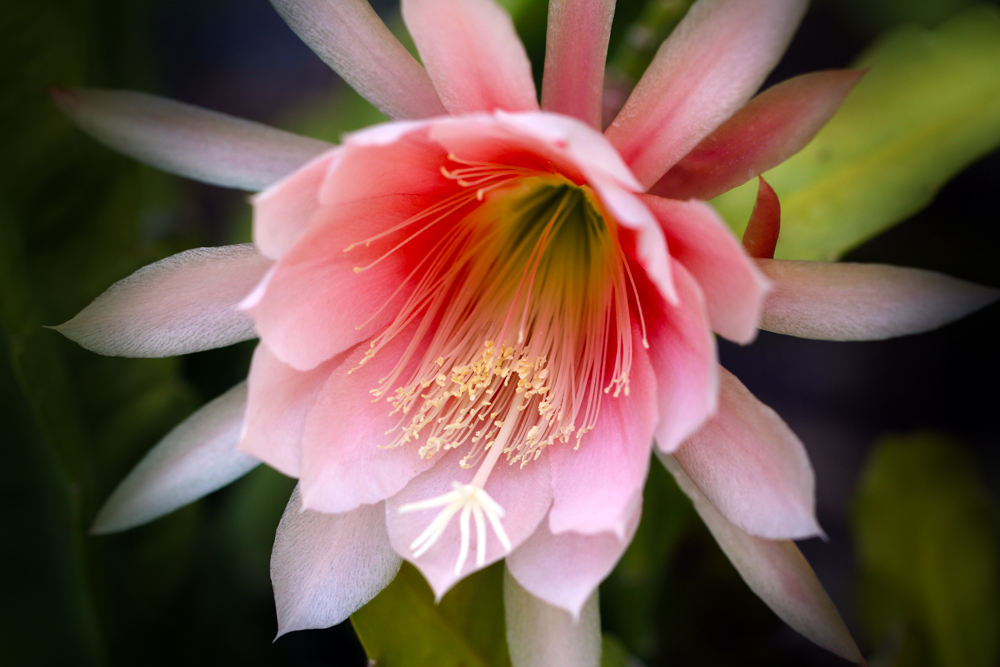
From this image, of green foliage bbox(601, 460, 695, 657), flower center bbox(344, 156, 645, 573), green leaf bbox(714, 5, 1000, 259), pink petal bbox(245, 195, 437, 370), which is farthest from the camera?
green foliage bbox(601, 460, 695, 657)

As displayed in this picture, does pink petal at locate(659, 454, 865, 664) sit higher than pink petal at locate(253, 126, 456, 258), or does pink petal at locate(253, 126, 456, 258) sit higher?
pink petal at locate(253, 126, 456, 258)

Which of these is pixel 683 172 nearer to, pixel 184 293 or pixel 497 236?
pixel 497 236

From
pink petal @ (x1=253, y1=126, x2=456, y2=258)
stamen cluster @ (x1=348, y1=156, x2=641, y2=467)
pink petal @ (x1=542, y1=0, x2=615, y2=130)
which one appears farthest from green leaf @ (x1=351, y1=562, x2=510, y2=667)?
pink petal @ (x1=542, y1=0, x2=615, y2=130)

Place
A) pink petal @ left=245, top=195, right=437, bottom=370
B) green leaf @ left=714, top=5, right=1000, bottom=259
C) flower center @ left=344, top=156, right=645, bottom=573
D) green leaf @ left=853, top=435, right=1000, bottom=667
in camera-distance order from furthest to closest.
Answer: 1. green leaf @ left=853, top=435, right=1000, bottom=667
2. green leaf @ left=714, top=5, right=1000, bottom=259
3. flower center @ left=344, top=156, right=645, bottom=573
4. pink petal @ left=245, top=195, right=437, bottom=370

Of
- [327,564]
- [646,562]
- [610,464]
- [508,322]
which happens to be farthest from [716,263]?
[646,562]

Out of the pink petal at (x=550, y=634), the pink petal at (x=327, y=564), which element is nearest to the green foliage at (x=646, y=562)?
the pink petal at (x=550, y=634)

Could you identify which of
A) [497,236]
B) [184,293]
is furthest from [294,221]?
[497,236]

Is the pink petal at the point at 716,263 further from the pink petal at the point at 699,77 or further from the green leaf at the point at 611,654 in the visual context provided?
the green leaf at the point at 611,654

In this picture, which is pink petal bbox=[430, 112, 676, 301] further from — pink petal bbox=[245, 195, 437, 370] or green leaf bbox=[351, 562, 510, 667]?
green leaf bbox=[351, 562, 510, 667]
